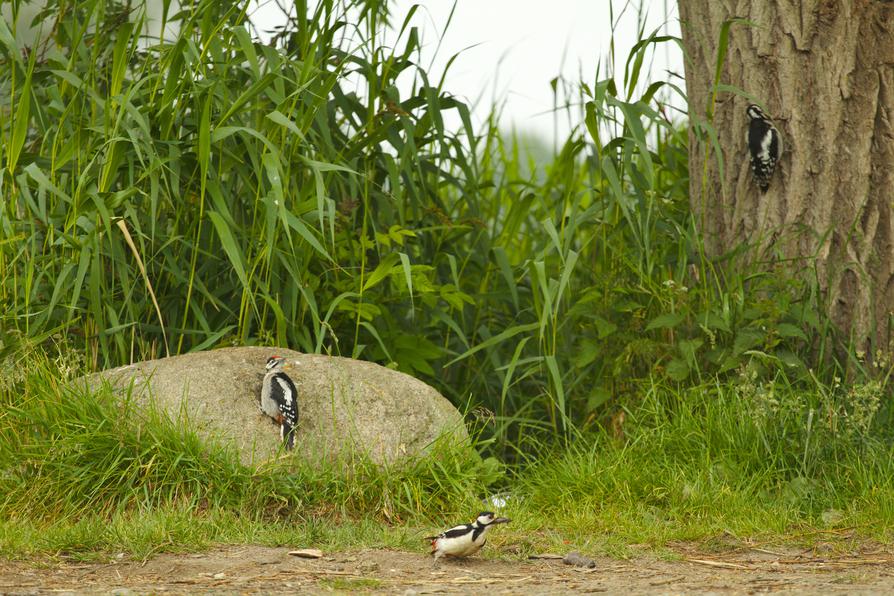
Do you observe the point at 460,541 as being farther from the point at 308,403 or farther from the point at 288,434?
the point at 308,403

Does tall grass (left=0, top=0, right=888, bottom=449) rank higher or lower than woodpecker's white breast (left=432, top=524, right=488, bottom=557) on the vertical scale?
higher

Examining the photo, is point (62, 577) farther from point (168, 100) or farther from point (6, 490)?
point (168, 100)

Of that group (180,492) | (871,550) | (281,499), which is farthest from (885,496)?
(180,492)

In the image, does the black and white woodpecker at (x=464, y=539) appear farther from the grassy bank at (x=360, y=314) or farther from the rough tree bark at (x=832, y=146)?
the rough tree bark at (x=832, y=146)

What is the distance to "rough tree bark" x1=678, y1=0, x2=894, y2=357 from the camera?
16.1 feet

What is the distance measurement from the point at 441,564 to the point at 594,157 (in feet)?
9.66

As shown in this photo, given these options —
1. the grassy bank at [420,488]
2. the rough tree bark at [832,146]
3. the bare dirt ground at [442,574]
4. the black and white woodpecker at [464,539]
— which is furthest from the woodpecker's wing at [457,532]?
the rough tree bark at [832,146]

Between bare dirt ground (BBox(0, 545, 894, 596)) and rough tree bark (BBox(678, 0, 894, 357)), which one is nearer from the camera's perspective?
bare dirt ground (BBox(0, 545, 894, 596))

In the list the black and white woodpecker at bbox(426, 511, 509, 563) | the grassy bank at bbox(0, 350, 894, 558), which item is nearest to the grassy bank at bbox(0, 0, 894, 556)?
the grassy bank at bbox(0, 350, 894, 558)

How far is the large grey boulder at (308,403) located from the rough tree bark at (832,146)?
1740 millimetres

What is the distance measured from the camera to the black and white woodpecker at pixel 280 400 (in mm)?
4258

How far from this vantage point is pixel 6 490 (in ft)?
13.1

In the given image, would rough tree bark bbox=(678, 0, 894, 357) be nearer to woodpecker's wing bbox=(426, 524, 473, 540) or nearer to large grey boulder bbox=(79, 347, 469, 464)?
large grey boulder bbox=(79, 347, 469, 464)

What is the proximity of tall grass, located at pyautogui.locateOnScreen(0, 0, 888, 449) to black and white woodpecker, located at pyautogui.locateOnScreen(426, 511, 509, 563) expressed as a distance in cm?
103
